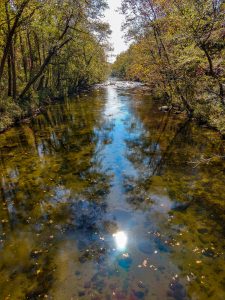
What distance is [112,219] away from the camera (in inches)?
384

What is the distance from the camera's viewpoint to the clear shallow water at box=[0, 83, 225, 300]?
7.04m

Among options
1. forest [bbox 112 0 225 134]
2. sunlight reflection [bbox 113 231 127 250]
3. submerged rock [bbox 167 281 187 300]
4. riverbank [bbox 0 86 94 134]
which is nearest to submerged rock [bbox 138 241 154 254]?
sunlight reflection [bbox 113 231 127 250]

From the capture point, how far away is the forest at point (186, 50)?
15484mm

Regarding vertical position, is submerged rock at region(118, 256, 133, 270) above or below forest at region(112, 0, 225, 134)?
below

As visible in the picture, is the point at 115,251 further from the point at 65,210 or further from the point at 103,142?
the point at 103,142

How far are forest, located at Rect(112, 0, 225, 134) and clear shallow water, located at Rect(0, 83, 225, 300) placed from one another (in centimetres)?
411

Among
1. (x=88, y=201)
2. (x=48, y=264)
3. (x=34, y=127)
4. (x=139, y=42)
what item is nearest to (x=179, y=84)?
(x=139, y=42)

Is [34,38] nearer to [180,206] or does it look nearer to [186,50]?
[186,50]

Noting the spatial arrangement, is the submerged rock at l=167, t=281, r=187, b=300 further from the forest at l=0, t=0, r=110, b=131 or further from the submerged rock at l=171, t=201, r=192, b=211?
the forest at l=0, t=0, r=110, b=131

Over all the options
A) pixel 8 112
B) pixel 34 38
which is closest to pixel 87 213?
pixel 8 112

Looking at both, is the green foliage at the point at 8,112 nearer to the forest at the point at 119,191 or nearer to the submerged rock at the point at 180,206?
the forest at the point at 119,191

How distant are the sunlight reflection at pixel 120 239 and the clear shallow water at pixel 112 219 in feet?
0.18

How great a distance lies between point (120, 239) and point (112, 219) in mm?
1152

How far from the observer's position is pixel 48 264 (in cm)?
763
